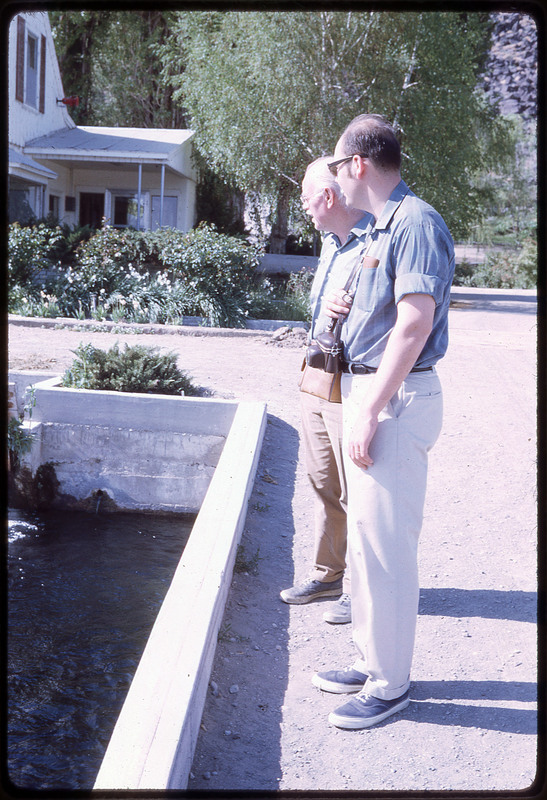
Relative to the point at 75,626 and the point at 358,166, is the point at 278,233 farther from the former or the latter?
the point at 358,166

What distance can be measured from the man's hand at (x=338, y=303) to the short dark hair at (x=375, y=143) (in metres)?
0.55

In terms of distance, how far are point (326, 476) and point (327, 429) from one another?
0.91ft

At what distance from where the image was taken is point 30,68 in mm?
19500

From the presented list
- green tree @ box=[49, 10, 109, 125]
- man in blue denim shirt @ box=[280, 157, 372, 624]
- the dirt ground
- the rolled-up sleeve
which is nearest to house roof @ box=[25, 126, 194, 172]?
green tree @ box=[49, 10, 109, 125]

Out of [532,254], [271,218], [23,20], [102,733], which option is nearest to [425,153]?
[271,218]

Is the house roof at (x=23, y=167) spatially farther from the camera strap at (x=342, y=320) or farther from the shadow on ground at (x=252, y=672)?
the camera strap at (x=342, y=320)

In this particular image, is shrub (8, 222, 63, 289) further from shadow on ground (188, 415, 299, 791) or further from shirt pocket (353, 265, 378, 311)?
shirt pocket (353, 265, 378, 311)

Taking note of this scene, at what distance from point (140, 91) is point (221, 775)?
111ft

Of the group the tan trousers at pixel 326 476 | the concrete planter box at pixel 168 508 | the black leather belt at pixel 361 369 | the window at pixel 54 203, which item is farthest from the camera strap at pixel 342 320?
the window at pixel 54 203

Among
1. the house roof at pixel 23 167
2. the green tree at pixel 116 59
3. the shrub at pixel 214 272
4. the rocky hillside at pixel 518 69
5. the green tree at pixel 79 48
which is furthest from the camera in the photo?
the rocky hillside at pixel 518 69

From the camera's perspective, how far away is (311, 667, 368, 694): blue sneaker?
3.29m

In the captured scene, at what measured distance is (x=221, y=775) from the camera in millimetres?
2805

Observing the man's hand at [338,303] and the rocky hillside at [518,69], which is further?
the rocky hillside at [518,69]

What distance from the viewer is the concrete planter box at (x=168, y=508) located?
98.8 inches
